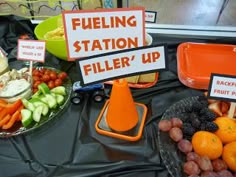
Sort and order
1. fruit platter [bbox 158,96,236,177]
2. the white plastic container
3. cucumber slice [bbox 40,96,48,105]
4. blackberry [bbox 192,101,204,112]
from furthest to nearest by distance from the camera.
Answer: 1. the white plastic container
2. cucumber slice [bbox 40,96,48,105]
3. blackberry [bbox 192,101,204,112]
4. fruit platter [bbox 158,96,236,177]

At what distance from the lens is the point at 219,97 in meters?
0.49

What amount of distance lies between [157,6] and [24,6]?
144 cm

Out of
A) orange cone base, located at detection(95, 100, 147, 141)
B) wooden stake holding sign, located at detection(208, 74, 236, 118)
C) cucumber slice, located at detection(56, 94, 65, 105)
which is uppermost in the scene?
wooden stake holding sign, located at detection(208, 74, 236, 118)

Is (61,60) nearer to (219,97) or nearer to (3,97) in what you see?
(3,97)

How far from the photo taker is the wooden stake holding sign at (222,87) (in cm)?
47

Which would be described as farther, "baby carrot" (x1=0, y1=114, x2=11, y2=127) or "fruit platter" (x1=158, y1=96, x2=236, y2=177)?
"baby carrot" (x1=0, y1=114, x2=11, y2=127)

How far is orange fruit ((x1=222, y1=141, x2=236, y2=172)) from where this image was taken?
1.46 feet

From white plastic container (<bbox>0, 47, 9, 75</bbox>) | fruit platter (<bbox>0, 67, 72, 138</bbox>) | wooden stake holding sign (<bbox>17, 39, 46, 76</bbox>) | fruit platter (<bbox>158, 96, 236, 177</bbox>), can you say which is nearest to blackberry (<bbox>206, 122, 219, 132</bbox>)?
fruit platter (<bbox>158, 96, 236, 177</bbox>)

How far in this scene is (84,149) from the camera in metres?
0.56

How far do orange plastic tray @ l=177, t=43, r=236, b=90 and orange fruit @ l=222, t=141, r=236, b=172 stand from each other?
0.86 ft

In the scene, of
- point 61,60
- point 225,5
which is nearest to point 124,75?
point 61,60

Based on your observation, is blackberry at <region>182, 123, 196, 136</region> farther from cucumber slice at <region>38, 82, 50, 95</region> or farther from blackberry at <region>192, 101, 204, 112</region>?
cucumber slice at <region>38, 82, 50, 95</region>

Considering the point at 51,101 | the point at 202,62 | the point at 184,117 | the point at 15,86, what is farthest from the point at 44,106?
the point at 202,62

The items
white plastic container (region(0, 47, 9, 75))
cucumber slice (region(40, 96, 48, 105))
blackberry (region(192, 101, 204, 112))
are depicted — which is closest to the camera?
blackberry (region(192, 101, 204, 112))
